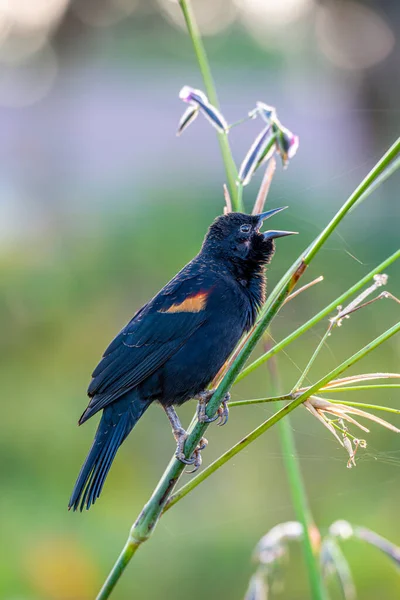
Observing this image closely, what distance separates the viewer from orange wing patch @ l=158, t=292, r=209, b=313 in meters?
2.24

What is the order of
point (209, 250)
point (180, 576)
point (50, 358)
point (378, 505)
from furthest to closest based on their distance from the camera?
1. point (50, 358)
2. point (378, 505)
3. point (180, 576)
4. point (209, 250)

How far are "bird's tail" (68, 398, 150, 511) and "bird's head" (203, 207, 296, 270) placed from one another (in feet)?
1.76

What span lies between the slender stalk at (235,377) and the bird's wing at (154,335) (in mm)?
644

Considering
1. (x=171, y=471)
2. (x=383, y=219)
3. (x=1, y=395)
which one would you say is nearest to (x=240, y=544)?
(x=1, y=395)

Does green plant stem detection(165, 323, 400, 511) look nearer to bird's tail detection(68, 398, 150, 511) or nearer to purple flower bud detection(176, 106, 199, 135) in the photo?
bird's tail detection(68, 398, 150, 511)

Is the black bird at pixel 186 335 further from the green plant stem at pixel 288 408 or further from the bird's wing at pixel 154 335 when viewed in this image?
the green plant stem at pixel 288 408

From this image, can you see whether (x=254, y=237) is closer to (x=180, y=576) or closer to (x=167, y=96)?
(x=180, y=576)

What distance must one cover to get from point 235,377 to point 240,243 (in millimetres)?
1118

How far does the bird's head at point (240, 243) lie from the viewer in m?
2.32

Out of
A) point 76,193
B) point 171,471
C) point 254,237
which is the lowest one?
point 171,471

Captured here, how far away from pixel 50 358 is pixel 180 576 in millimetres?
2535

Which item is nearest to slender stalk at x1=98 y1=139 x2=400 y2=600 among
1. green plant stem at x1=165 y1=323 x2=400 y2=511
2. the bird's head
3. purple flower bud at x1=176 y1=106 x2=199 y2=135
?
green plant stem at x1=165 y1=323 x2=400 y2=511

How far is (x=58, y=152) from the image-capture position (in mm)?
11258

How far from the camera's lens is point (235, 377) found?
4.25ft
